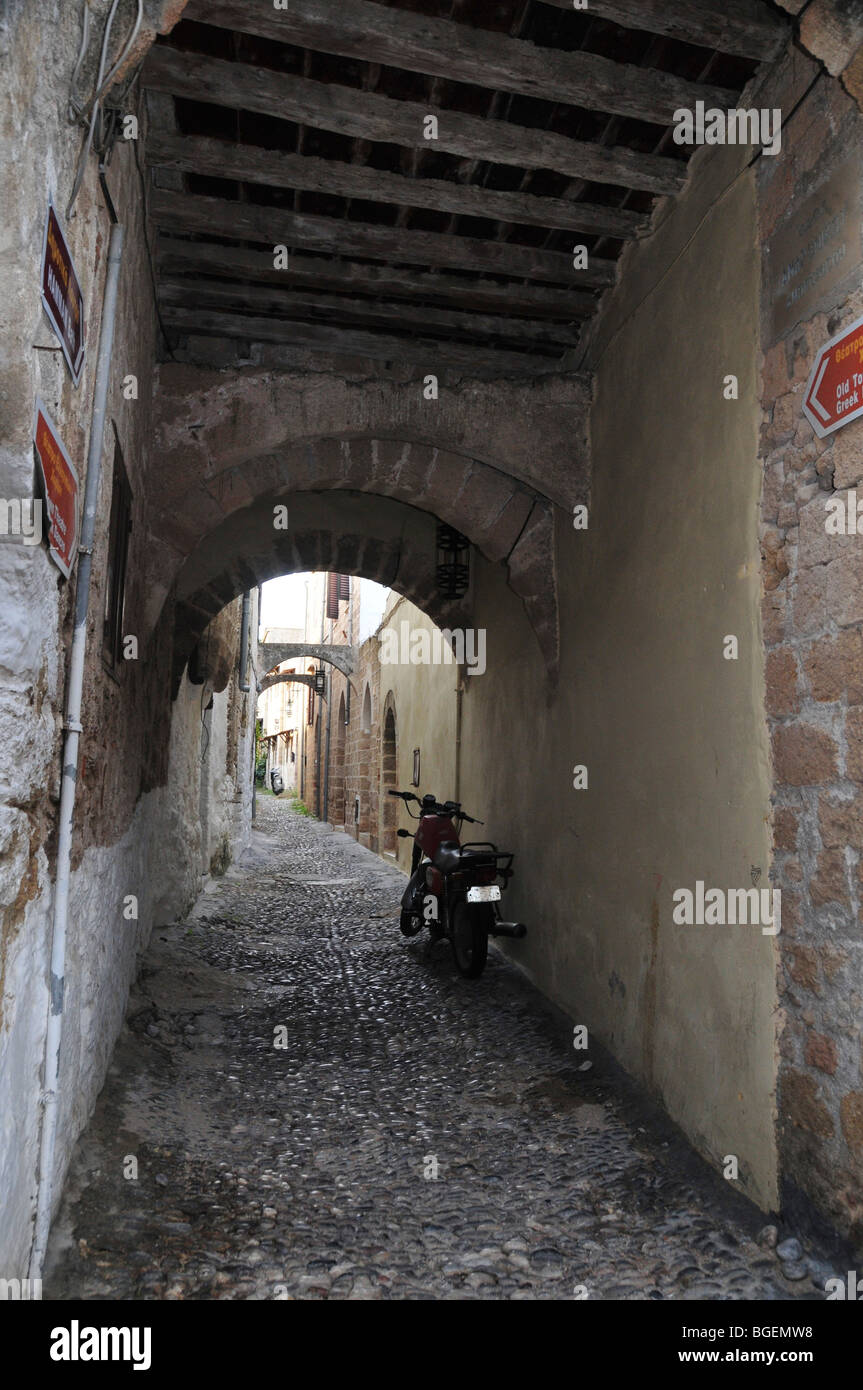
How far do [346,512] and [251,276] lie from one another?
3.05 meters

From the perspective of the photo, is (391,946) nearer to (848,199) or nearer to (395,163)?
(395,163)

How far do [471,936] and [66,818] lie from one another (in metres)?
3.63

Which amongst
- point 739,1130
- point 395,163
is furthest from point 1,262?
point 739,1130

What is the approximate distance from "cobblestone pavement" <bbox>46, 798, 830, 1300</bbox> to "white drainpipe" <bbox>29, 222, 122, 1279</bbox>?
0.26 meters

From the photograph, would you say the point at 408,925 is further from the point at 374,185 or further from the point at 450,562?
the point at 374,185

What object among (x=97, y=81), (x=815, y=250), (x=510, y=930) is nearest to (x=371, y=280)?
(x=815, y=250)

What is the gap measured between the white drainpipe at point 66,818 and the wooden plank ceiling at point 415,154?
1190 mm

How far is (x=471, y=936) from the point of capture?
5406 mm

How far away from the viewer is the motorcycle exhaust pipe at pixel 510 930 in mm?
5024

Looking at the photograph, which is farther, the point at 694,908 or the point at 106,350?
the point at 694,908

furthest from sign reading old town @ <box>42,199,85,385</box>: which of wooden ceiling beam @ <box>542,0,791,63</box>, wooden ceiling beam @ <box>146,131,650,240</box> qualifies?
wooden ceiling beam @ <box>542,0,791,63</box>

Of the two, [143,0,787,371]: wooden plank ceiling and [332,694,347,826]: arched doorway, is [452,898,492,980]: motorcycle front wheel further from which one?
[332,694,347,826]: arched doorway

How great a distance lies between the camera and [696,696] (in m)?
3.17

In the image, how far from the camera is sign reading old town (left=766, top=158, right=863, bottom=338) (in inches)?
94.5
